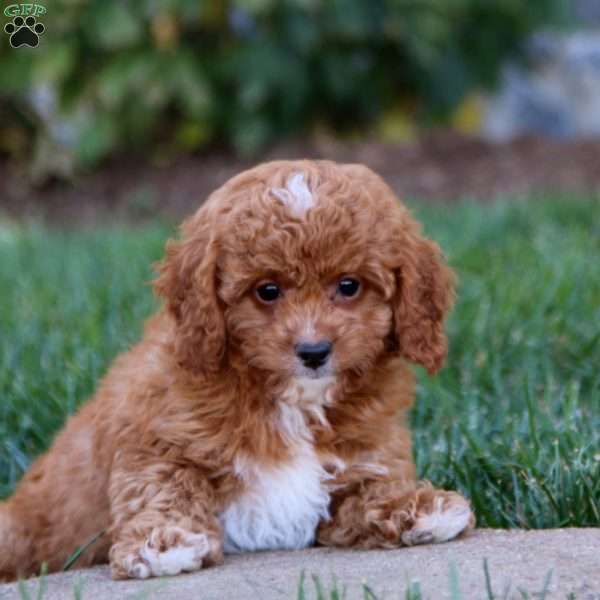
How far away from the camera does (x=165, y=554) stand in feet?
13.1

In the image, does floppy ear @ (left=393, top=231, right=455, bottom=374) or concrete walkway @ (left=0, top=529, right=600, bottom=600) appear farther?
floppy ear @ (left=393, top=231, right=455, bottom=374)

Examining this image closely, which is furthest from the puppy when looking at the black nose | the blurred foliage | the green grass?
the blurred foliage

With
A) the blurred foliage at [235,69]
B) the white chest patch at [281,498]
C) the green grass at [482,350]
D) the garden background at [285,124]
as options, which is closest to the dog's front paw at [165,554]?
the white chest patch at [281,498]

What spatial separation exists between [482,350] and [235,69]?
704 centimetres

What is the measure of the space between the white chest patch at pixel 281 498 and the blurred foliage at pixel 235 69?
8.60 m

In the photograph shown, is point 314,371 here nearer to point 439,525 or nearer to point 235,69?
point 439,525

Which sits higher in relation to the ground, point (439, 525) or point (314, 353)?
point (314, 353)

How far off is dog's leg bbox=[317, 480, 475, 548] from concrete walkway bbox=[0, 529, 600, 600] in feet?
0.16

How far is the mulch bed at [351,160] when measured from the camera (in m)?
12.3

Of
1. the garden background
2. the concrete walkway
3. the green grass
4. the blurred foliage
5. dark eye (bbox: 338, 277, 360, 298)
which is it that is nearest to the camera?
the concrete walkway

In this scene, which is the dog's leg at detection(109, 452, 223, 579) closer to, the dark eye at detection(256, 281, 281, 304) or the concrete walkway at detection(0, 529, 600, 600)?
the concrete walkway at detection(0, 529, 600, 600)

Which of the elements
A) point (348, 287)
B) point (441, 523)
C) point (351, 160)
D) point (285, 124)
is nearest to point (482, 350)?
point (441, 523)

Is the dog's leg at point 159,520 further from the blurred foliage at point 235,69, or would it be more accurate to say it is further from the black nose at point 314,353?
the blurred foliage at point 235,69

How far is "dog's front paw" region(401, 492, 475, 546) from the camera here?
4.14 metres
